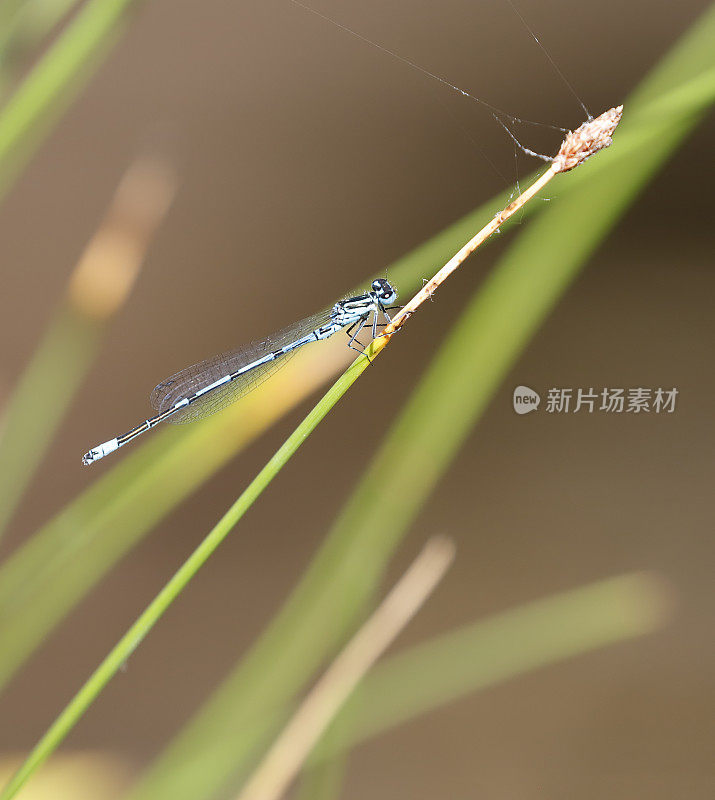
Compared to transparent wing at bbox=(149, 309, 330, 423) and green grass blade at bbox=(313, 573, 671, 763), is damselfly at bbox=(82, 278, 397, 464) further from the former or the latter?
green grass blade at bbox=(313, 573, 671, 763)

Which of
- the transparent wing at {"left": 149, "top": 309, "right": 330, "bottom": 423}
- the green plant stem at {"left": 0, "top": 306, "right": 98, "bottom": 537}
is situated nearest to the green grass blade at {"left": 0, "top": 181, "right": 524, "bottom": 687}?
the transparent wing at {"left": 149, "top": 309, "right": 330, "bottom": 423}

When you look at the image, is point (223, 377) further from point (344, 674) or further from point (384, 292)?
point (344, 674)

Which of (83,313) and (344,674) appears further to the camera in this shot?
(344,674)

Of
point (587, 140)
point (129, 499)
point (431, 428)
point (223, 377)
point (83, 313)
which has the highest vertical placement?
→ point (587, 140)

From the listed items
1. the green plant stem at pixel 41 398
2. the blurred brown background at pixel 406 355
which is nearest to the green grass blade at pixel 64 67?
the blurred brown background at pixel 406 355

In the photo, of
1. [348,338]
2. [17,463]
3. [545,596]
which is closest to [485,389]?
[348,338]

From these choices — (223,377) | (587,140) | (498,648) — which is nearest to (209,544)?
(223,377)

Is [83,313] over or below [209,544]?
over

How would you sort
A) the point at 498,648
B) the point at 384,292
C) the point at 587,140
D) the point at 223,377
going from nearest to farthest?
1. the point at 587,140
2. the point at 384,292
3. the point at 223,377
4. the point at 498,648
